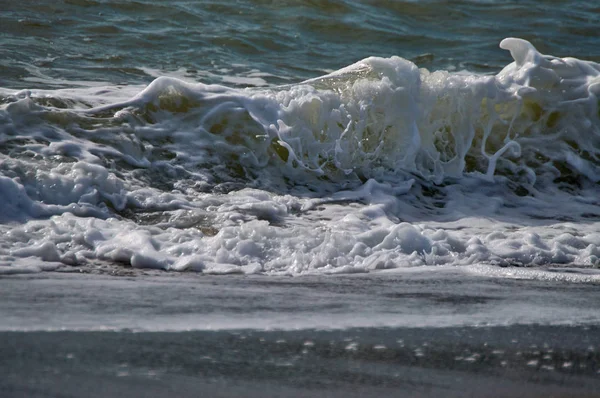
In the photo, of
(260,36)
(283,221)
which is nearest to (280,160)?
(283,221)

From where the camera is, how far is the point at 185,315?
291cm

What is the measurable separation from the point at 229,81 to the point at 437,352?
6018mm

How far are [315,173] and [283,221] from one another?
1.03 meters

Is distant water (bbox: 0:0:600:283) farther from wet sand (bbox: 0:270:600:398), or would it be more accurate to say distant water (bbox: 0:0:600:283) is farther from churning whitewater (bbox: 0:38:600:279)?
wet sand (bbox: 0:270:600:398)

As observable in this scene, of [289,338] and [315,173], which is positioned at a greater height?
[289,338]

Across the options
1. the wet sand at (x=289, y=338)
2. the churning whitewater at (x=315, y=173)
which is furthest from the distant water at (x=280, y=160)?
the wet sand at (x=289, y=338)

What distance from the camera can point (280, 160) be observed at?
5.62 metres

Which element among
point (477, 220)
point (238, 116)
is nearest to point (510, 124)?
point (477, 220)

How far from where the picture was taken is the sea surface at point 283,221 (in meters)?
2.49

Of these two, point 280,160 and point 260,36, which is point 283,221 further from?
point 260,36

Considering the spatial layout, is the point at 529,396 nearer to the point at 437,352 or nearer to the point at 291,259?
the point at 437,352

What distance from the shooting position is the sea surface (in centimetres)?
249

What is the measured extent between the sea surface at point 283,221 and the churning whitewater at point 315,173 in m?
0.02

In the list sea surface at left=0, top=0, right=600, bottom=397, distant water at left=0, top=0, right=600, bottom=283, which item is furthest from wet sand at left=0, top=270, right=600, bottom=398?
distant water at left=0, top=0, right=600, bottom=283
